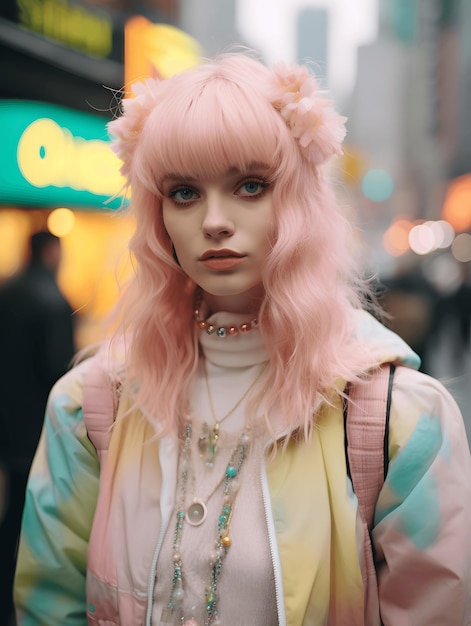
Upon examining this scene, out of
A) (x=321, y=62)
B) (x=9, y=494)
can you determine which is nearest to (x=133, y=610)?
(x=321, y=62)

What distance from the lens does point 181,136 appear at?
1360mm

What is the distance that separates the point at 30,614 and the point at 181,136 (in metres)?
1.33

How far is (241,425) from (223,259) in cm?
43

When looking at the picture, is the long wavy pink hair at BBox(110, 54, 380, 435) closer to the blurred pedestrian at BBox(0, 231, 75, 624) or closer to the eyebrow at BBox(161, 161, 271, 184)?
the eyebrow at BBox(161, 161, 271, 184)

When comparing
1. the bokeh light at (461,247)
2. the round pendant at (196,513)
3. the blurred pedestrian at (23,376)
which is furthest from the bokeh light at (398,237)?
the round pendant at (196,513)

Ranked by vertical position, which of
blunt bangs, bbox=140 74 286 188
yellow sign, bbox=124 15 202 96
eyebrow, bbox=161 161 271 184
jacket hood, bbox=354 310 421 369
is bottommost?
jacket hood, bbox=354 310 421 369

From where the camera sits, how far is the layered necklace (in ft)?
A: 4.55

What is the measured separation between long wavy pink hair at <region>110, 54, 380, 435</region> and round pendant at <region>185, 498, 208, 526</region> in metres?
0.20

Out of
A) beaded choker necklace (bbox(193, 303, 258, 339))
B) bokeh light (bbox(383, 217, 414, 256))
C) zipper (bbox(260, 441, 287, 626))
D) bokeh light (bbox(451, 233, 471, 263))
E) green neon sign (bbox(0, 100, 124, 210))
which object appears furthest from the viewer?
bokeh light (bbox(383, 217, 414, 256))

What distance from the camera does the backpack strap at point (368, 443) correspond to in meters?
1.38

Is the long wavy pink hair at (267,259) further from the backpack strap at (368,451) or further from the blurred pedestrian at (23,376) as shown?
the blurred pedestrian at (23,376)

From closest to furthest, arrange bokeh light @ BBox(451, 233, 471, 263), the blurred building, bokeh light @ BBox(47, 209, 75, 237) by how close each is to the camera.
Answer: bokeh light @ BBox(47, 209, 75, 237), the blurred building, bokeh light @ BBox(451, 233, 471, 263)

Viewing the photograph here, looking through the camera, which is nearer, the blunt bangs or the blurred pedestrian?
the blunt bangs

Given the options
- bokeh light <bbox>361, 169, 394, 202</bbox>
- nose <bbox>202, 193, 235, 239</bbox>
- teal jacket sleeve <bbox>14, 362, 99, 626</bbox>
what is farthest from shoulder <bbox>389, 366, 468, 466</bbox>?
bokeh light <bbox>361, 169, 394, 202</bbox>
